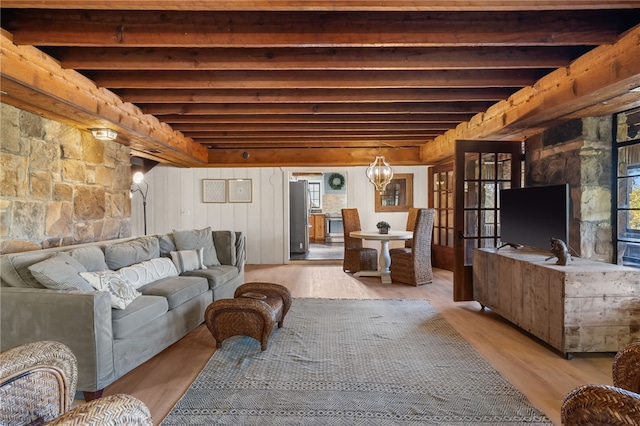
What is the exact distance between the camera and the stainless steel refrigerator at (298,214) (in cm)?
821

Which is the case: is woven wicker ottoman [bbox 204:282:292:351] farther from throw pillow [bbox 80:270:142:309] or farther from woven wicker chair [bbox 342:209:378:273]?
woven wicker chair [bbox 342:209:378:273]

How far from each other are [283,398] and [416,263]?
3471mm

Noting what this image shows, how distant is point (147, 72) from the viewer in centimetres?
302

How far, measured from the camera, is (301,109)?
388 centimetres

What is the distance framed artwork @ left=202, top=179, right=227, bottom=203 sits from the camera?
7191mm

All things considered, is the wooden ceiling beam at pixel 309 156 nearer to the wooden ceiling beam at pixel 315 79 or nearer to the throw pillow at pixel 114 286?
the wooden ceiling beam at pixel 315 79

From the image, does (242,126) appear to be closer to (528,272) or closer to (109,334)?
(109,334)

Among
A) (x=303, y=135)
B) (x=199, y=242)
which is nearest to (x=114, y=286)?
(x=199, y=242)

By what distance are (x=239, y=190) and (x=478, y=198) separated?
4718 millimetres

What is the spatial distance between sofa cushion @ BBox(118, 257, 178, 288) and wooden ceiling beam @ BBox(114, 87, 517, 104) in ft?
5.31

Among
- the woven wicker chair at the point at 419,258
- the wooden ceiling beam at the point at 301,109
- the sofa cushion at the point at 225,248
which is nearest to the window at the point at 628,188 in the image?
the wooden ceiling beam at the point at 301,109

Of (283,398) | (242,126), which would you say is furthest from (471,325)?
(242,126)

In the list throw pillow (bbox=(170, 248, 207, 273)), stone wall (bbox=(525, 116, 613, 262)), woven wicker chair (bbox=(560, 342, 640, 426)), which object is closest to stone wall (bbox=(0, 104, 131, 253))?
throw pillow (bbox=(170, 248, 207, 273))

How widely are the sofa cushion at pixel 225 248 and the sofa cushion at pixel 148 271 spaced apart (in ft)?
2.57
